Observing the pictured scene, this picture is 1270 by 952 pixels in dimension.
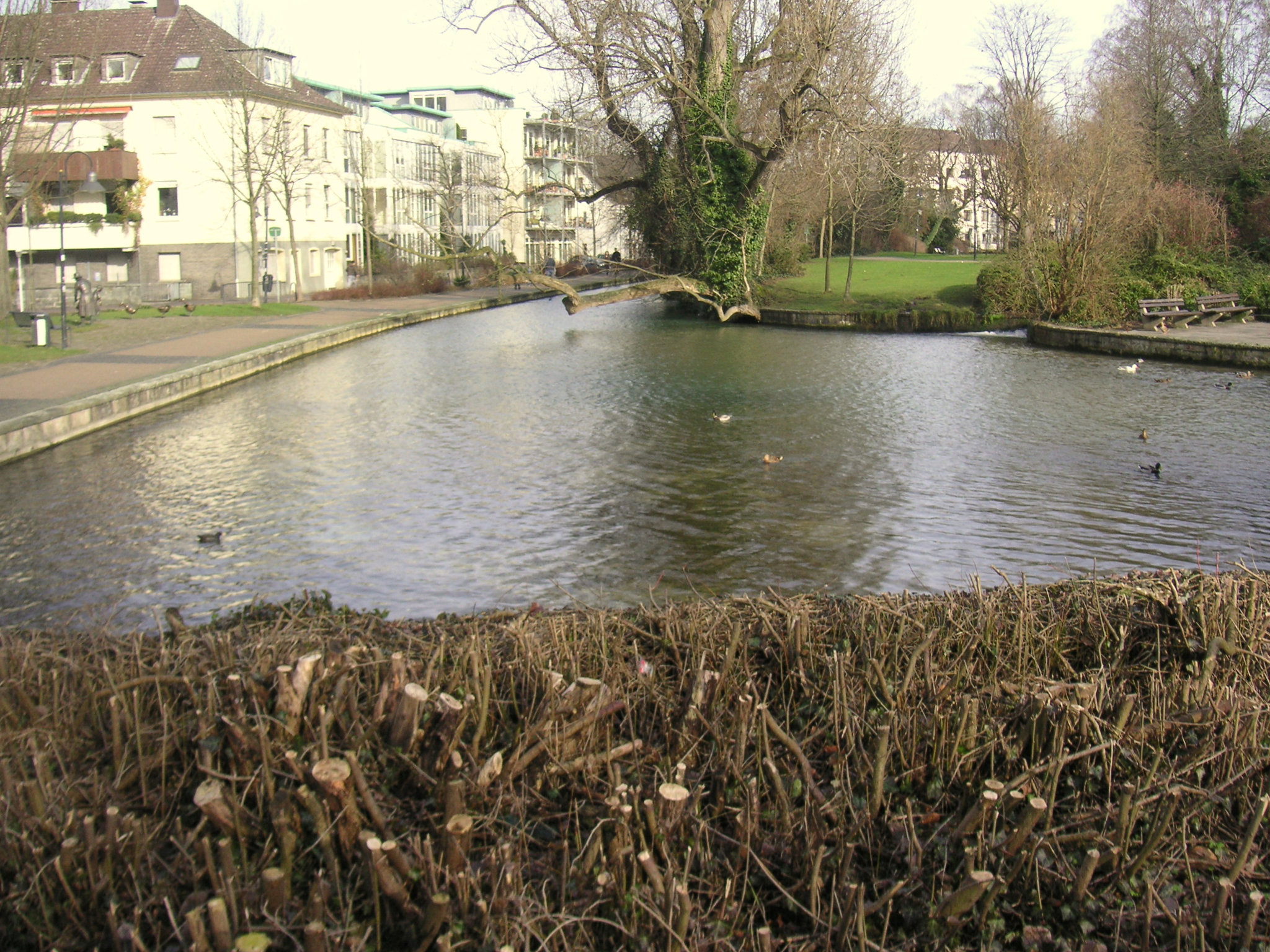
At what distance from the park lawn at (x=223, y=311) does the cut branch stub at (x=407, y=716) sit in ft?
113

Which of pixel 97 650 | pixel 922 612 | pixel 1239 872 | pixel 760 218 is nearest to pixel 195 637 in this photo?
pixel 97 650

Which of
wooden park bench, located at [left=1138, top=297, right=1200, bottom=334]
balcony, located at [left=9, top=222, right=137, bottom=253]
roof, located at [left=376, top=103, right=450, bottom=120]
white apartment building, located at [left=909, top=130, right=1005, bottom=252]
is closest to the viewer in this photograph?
wooden park bench, located at [left=1138, top=297, right=1200, bottom=334]

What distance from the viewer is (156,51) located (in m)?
51.4

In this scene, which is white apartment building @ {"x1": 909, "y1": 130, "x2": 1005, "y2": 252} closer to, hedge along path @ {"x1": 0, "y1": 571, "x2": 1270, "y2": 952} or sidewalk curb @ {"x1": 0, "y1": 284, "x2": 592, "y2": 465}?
sidewalk curb @ {"x1": 0, "y1": 284, "x2": 592, "y2": 465}

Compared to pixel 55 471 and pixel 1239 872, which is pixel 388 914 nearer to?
pixel 1239 872

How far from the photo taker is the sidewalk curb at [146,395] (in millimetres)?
14922

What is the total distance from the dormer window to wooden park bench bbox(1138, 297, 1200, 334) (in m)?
38.4

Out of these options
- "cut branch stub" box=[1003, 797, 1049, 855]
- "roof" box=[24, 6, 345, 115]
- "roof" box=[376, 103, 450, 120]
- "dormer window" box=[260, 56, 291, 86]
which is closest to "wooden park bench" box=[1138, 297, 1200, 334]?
"cut branch stub" box=[1003, 797, 1049, 855]

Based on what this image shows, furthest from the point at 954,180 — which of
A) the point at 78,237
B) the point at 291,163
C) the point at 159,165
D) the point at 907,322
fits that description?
the point at 78,237

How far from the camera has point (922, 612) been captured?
5.34 meters

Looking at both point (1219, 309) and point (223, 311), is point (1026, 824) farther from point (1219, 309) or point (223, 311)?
point (223, 311)

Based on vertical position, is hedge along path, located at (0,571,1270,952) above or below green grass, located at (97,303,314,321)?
below

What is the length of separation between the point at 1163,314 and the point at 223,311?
28.6 metres

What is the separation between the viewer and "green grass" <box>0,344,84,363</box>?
22.6 metres
